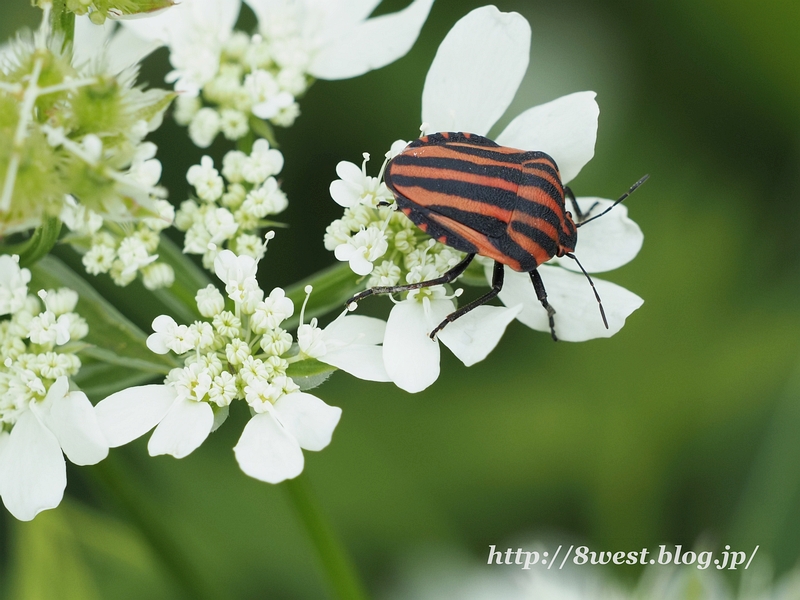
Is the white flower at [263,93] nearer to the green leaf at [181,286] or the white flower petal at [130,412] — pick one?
the green leaf at [181,286]

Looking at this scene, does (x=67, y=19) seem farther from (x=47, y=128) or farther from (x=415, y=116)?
(x=415, y=116)

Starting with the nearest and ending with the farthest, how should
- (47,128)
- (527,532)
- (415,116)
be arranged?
(47,128) → (527,532) → (415,116)

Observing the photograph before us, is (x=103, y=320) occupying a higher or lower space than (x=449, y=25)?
lower

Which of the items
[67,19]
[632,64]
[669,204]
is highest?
[632,64]

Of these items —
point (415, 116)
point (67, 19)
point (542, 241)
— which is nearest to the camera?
point (67, 19)

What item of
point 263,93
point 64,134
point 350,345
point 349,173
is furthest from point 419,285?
point 64,134

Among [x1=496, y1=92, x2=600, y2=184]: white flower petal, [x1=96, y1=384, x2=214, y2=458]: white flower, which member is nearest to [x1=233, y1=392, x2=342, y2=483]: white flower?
[x1=96, y1=384, x2=214, y2=458]: white flower

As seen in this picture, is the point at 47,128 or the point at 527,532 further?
the point at 527,532

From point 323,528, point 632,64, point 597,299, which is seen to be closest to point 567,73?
point 632,64
